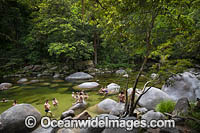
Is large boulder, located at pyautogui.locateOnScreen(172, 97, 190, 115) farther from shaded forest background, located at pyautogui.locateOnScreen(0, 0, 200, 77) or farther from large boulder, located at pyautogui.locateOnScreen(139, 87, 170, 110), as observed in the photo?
large boulder, located at pyautogui.locateOnScreen(139, 87, 170, 110)

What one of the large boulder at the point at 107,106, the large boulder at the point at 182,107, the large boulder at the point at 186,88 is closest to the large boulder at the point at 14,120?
the large boulder at the point at 107,106

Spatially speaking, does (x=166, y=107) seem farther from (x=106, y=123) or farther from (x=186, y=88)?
(x=186, y=88)

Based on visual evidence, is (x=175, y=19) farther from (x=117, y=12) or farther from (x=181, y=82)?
(x=181, y=82)

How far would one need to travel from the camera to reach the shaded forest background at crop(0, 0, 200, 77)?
161 inches

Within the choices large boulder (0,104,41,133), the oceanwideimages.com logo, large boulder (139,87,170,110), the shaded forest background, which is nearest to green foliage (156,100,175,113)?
large boulder (139,87,170,110)

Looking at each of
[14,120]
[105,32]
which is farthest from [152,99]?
[14,120]

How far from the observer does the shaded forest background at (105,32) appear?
4080 millimetres

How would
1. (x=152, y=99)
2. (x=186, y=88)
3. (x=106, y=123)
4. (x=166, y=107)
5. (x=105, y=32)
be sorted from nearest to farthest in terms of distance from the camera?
1. (x=106, y=123)
2. (x=105, y=32)
3. (x=166, y=107)
4. (x=152, y=99)
5. (x=186, y=88)

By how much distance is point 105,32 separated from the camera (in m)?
4.93

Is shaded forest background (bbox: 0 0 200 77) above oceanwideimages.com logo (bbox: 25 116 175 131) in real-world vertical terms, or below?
above

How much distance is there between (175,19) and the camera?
3.78 metres

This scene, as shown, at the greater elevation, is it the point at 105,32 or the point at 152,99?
the point at 105,32

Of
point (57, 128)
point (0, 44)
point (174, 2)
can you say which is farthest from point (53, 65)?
point (174, 2)

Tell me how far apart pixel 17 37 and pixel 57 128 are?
24789 millimetres
